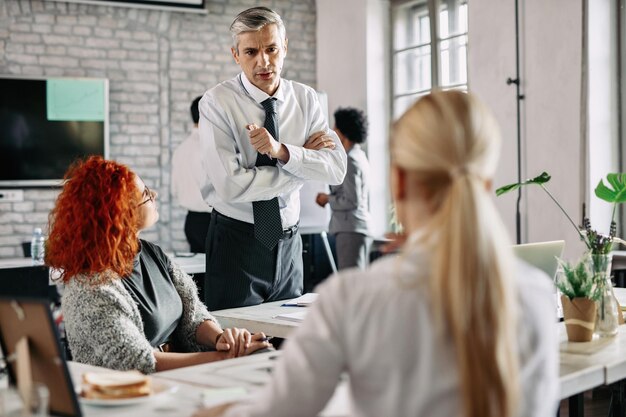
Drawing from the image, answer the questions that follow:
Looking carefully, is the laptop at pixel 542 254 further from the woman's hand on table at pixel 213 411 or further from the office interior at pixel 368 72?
the office interior at pixel 368 72

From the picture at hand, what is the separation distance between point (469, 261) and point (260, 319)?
4.99 ft

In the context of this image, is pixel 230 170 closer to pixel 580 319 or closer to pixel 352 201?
pixel 580 319

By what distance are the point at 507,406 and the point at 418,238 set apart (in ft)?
0.81

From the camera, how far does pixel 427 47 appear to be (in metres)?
6.80

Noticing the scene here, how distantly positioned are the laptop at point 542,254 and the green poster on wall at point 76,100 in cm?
470

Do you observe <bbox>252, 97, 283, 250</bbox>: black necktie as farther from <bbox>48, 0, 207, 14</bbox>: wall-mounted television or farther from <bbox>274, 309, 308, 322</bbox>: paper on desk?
<bbox>48, 0, 207, 14</bbox>: wall-mounted television

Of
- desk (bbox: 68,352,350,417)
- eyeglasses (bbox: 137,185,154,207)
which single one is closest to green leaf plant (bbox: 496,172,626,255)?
desk (bbox: 68,352,350,417)

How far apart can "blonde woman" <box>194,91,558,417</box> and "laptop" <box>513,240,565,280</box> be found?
1349 millimetres

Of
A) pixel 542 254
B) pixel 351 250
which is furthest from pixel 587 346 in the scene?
pixel 351 250

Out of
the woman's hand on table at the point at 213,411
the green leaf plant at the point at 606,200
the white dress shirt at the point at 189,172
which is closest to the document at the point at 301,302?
the green leaf plant at the point at 606,200

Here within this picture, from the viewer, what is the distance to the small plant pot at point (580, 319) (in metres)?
2.21

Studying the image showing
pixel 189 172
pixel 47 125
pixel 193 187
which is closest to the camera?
pixel 193 187

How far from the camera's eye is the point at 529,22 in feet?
17.9

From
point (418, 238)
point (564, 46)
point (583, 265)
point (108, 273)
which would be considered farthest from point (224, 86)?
point (564, 46)
